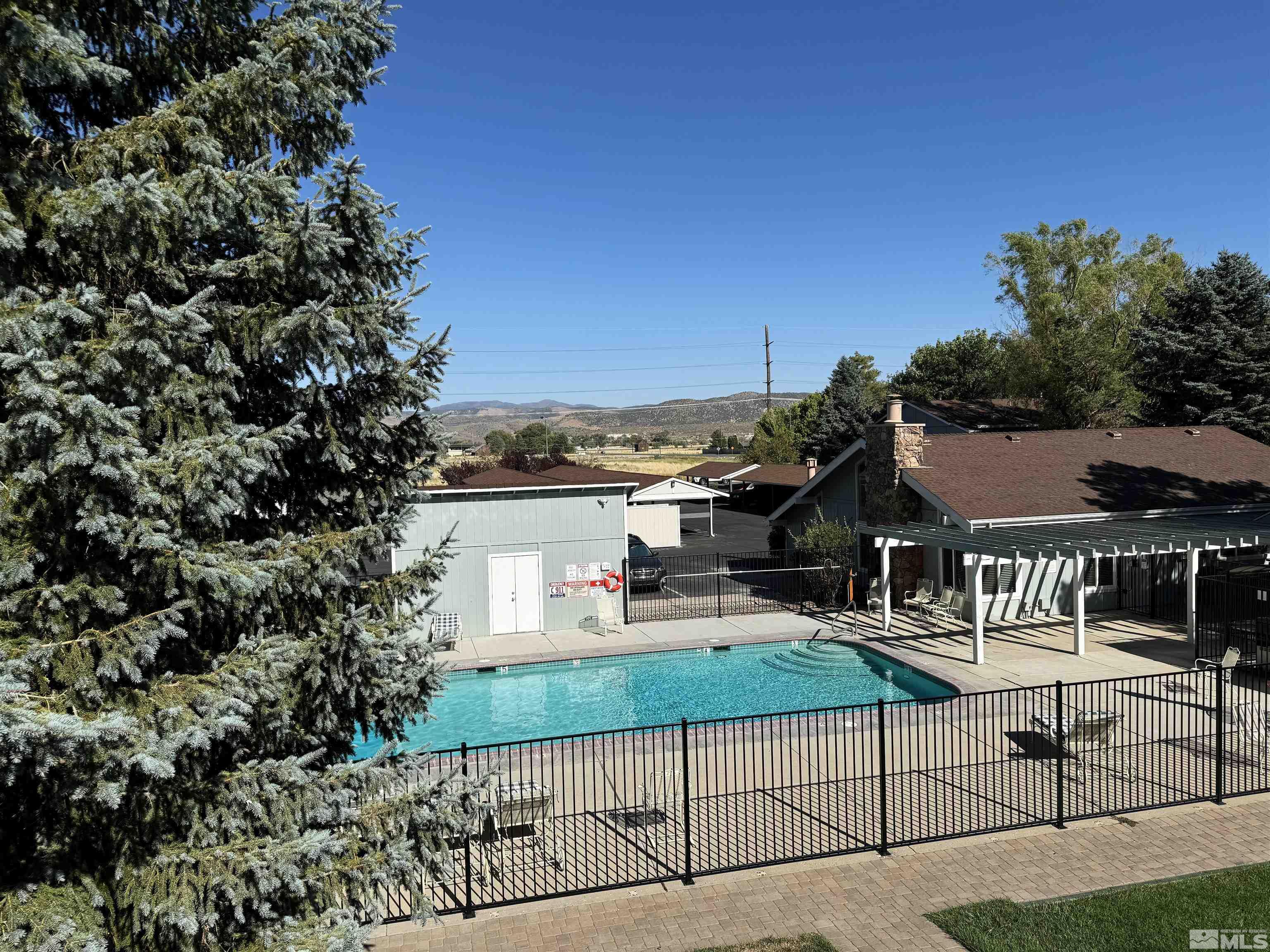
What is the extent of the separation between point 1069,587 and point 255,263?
2068 cm

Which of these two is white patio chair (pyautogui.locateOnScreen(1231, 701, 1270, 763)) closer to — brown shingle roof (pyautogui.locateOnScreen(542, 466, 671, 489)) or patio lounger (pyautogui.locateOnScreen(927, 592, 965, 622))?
patio lounger (pyautogui.locateOnScreen(927, 592, 965, 622))

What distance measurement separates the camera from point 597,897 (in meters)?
8.31

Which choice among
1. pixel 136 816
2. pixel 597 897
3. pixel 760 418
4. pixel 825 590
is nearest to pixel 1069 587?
pixel 825 590

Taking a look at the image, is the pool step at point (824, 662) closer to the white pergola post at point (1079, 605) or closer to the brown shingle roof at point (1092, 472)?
the white pergola post at point (1079, 605)

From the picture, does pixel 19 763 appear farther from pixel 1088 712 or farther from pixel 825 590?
pixel 825 590

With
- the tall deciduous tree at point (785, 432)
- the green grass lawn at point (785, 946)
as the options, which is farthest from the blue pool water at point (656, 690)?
the tall deciduous tree at point (785, 432)

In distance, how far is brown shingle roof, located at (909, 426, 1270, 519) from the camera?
20.2 meters

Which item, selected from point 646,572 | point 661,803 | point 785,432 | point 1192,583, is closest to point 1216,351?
point 1192,583

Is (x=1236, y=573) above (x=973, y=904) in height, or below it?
above

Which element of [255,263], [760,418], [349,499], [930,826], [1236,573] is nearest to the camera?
[255,263]

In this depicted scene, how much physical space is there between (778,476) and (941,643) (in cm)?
2595

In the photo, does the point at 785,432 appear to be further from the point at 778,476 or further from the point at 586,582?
the point at 586,582

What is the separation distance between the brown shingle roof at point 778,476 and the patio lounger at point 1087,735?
95.0ft

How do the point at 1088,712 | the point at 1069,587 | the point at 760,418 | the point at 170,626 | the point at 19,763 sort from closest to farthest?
1. the point at 19,763
2. the point at 170,626
3. the point at 1088,712
4. the point at 1069,587
5. the point at 760,418
